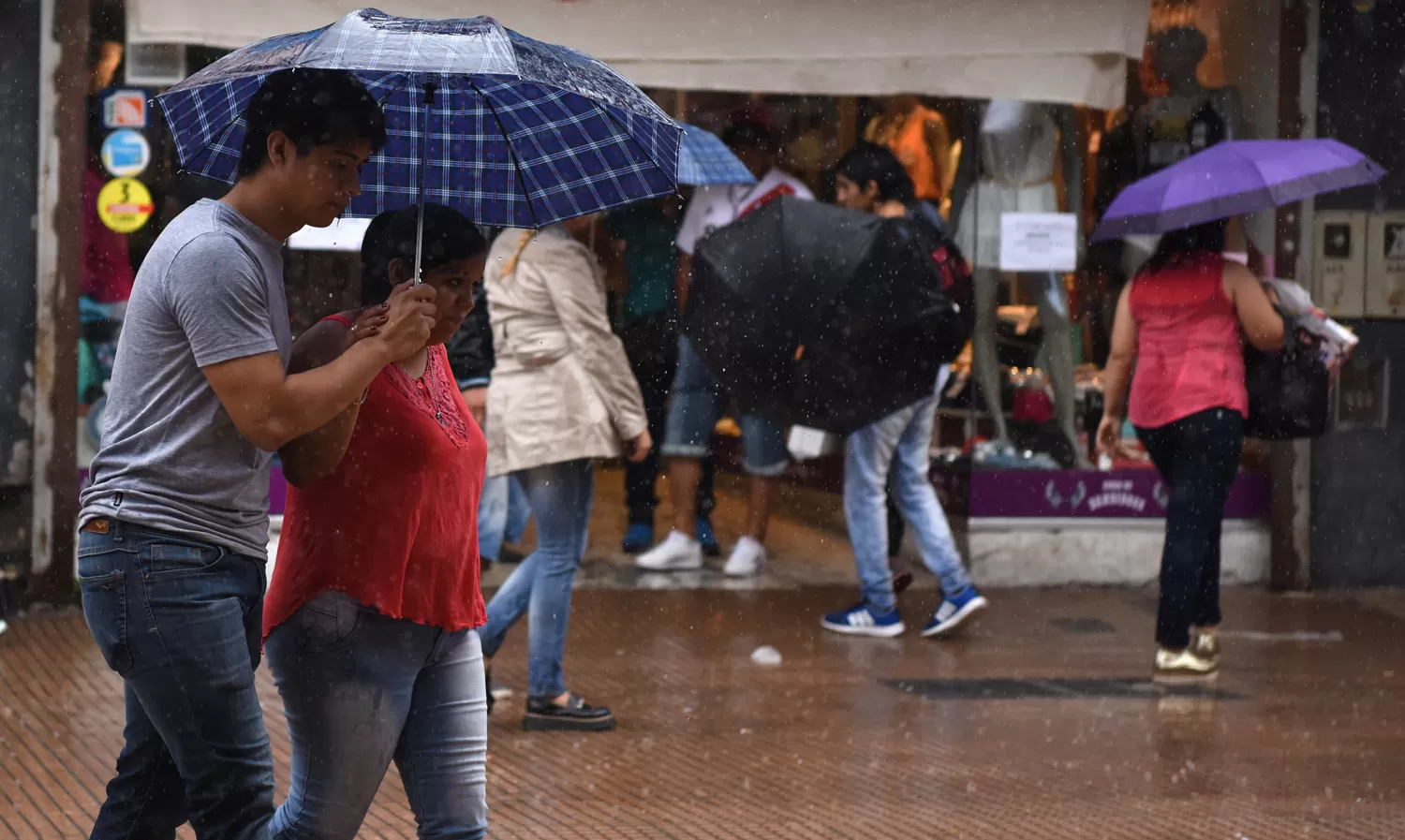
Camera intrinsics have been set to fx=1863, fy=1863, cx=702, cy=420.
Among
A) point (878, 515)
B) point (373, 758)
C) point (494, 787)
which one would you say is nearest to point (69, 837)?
point (494, 787)

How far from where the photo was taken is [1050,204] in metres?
10.2

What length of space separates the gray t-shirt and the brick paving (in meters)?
2.28

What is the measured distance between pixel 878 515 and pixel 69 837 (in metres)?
4.30

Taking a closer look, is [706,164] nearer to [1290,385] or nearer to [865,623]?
[865,623]

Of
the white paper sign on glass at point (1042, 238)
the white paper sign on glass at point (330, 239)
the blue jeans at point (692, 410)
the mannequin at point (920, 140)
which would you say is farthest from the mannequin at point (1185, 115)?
the white paper sign on glass at point (330, 239)

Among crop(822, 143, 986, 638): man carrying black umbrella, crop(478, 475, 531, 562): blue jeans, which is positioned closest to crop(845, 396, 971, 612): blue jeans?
crop(822, 143, 986, 638): man carrying black umbrella

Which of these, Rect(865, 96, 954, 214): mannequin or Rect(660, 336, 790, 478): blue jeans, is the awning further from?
Rect(660, 336, 790, 478): blue jeans

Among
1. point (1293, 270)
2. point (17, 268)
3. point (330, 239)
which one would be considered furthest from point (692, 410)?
point (17, 268)

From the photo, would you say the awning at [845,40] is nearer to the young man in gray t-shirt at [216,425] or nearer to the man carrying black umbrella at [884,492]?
the man carrying black umbrella at [884,492]

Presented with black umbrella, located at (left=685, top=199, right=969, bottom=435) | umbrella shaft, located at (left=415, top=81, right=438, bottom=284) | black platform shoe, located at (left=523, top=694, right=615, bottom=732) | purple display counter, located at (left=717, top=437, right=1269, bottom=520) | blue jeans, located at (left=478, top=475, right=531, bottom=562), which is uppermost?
umbrella shaft, located at (left=415, top=81, right=438, bottom=284)

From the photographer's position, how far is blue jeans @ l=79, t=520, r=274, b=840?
3.28m

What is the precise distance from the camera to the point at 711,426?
1059 cm

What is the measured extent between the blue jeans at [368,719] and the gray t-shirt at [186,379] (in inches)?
12.1

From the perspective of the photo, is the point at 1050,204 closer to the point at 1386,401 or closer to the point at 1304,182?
the point at 1386,401
